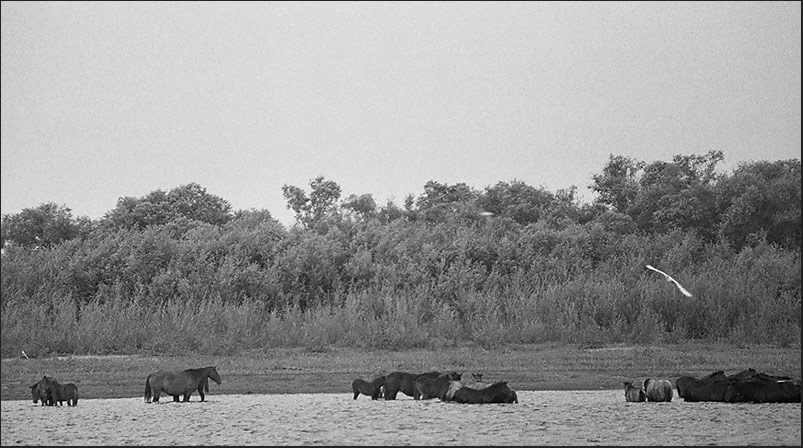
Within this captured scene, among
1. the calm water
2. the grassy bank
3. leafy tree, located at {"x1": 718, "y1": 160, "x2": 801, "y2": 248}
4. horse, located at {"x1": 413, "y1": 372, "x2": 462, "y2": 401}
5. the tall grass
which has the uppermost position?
leafy tree, located at {"x1": 718, "y1": 160, "x2": 801, "y2": 248}

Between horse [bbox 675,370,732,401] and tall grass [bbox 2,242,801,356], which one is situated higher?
tall grass [bbox 2,242,801,356]

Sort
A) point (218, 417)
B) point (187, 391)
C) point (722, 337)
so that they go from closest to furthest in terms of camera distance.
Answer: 1. point (218, 417)
2. point (187, 391)
3. point (722, 337)

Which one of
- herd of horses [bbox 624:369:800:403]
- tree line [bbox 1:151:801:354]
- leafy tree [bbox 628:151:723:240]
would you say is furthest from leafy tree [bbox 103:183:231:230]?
herd of horses [bbox 624:369:800:403]

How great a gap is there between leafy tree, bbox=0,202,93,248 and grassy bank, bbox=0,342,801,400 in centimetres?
1436

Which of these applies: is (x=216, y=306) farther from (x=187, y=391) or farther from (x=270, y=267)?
(x=187, y=391)

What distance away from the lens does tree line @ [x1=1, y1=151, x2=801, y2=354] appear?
26.7m

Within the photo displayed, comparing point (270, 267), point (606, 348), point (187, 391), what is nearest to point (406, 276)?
point (270, 267)

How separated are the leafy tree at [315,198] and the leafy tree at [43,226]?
990 centimetres

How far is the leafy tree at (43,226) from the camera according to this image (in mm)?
36156

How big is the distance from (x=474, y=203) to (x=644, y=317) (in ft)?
51.6

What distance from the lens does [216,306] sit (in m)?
28.0

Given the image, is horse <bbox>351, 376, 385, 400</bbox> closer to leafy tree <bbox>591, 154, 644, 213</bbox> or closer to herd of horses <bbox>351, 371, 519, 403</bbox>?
herd of horses <bbox>351, 371, 519, 403</bbox>

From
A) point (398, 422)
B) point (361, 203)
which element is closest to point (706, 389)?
point (398, 422)

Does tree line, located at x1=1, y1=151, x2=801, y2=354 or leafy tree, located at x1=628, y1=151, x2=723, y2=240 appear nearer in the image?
tree line, located at x1=1, y1=151, x2=801, y2=354
